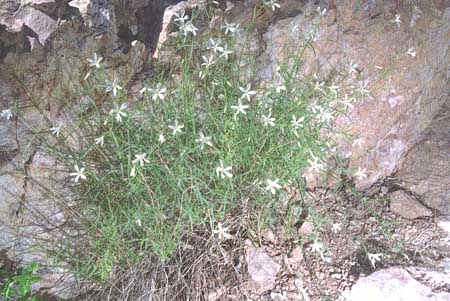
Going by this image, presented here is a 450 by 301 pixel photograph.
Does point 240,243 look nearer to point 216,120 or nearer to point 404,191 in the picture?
point 216,120

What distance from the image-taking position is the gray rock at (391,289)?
273 cm

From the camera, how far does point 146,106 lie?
2.86 metres

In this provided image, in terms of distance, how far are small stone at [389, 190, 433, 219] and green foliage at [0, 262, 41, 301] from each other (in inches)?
83.0

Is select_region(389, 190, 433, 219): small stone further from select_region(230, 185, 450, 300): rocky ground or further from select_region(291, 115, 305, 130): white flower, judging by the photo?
select_region(291, 115, 305, 130): white flower

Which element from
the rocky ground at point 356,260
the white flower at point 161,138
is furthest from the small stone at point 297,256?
the white flower at point 161,138

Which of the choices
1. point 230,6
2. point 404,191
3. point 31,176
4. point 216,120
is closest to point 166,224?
point 216,120

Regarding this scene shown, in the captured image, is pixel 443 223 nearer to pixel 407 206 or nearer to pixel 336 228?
pixel 407 206

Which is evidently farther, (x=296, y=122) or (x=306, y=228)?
(x=306, y=228)

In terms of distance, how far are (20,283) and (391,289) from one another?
189cm

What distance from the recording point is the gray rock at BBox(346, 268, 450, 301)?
108 inches

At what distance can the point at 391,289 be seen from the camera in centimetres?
276

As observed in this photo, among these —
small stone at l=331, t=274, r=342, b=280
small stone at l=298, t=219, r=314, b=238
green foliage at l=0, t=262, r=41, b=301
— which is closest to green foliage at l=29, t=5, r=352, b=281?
A: small stone at l=298, t=219, r=314, b=238

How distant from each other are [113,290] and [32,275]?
1.41 feet

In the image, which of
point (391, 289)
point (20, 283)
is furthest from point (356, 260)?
point (20, 283)
